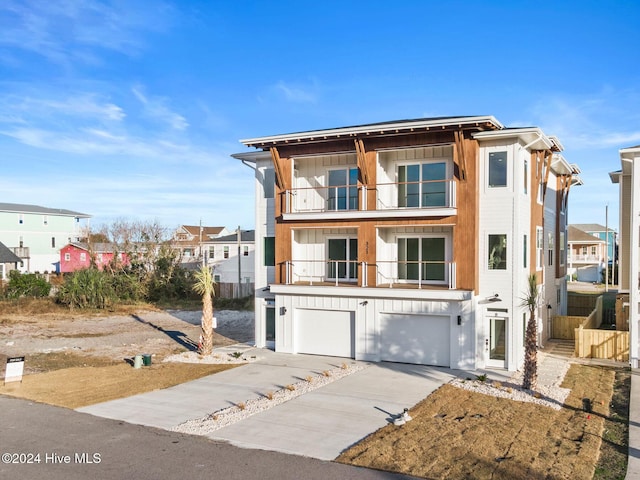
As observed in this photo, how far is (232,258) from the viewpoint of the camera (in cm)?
4916

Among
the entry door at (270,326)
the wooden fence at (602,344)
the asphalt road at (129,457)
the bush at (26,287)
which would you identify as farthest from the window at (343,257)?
the bush at (26,287)

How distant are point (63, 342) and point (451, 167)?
18.9 metres

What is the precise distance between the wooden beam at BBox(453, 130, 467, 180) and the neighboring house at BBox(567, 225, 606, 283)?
59180 millimetres

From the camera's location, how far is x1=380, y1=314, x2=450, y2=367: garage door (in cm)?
2014

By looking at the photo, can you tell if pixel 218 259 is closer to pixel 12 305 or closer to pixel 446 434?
pixel 12 305

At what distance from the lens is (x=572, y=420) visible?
13430 millimetres

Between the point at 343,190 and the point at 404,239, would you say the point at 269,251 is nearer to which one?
the point at 343,190

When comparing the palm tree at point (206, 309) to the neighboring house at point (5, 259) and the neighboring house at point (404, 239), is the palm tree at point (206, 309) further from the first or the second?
the neighboring house at point (5, 259)

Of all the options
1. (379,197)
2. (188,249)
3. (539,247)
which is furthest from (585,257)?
(379,197)

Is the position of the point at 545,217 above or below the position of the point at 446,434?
above

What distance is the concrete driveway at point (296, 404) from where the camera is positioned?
1227 cm

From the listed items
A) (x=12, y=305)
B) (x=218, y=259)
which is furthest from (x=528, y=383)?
(x=218, y=259)

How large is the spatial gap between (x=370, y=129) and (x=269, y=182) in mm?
5657

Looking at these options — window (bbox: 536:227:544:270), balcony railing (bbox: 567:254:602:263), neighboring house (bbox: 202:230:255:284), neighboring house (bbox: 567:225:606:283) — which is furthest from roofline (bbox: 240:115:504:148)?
balcony railing (bbox: 567:254:602:263)
